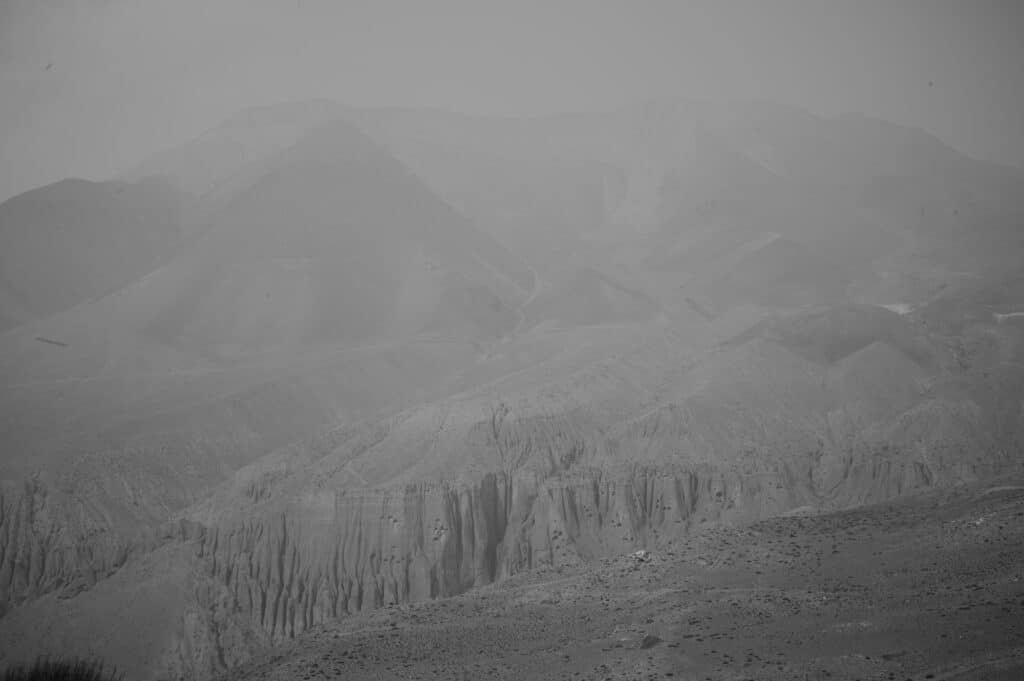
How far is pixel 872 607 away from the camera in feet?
99.8

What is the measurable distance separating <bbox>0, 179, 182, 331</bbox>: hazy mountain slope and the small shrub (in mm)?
64576

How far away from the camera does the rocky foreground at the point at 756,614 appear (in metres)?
27.5

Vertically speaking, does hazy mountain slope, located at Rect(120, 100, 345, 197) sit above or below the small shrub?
above

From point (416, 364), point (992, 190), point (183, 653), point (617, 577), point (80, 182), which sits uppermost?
point (80, 182)

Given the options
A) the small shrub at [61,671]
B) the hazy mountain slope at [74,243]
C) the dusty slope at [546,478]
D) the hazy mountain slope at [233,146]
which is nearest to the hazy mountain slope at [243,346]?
the dusty slope at [546,478]

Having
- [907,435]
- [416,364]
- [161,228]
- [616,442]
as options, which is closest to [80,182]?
[161,228]

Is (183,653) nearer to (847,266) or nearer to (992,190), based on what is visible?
(847,266)

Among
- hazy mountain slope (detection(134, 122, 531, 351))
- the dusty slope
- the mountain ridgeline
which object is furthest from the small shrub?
hazy mountain slope (detection(134, 122, 531, 351))

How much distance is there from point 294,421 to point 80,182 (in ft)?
229

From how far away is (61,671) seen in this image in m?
38.1

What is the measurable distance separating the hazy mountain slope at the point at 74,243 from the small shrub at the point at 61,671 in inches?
2542

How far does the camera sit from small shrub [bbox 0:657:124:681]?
3617cm

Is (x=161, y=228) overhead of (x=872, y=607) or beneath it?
overhead

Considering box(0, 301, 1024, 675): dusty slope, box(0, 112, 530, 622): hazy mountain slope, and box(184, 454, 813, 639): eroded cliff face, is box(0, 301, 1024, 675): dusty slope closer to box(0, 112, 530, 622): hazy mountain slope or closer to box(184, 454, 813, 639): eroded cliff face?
box(184, 454, 813, 639): eroded cliff face
